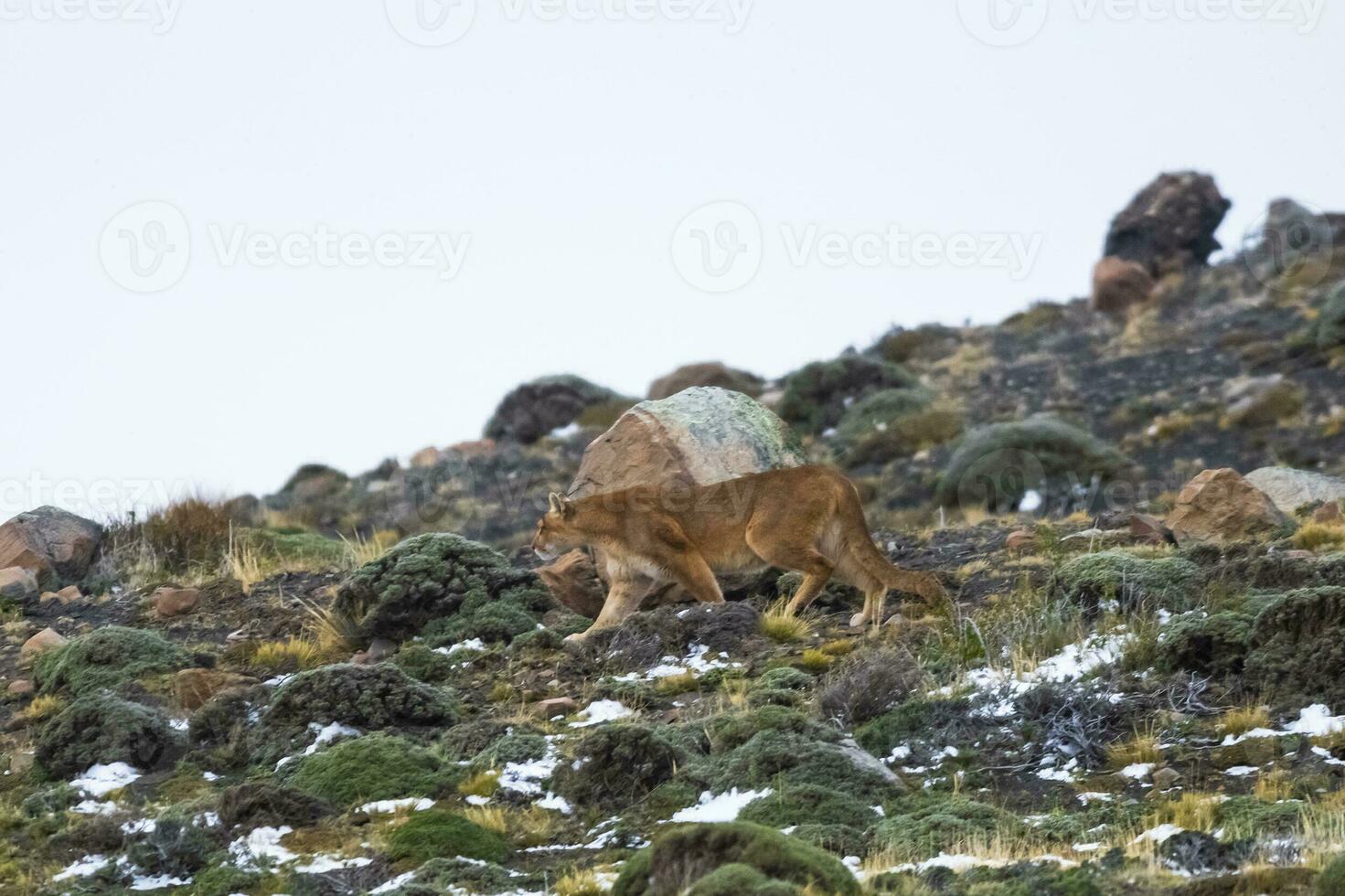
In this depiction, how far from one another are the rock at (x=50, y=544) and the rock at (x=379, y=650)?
4.89 metres

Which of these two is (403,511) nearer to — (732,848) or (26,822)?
(26,822)

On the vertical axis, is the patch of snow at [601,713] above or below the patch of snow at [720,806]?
above

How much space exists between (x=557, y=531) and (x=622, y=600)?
105cm

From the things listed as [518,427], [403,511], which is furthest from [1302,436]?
[518,427]

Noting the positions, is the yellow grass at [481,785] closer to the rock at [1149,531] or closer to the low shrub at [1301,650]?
the low shrub at [1301,650]

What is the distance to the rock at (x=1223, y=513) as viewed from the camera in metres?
15.0

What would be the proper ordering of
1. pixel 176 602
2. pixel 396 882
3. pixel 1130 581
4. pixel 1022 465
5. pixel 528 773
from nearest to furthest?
1. pixel 396 882
2. pixel 528 773
3. pixel 1130 581
4. pixel 176 602
5. pixel 1022 465

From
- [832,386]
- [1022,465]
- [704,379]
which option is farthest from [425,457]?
[1022,465]

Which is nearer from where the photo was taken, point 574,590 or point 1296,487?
point 574,590

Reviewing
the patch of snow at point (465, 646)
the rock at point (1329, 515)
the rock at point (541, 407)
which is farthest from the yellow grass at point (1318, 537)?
the rock at point (541, 407)

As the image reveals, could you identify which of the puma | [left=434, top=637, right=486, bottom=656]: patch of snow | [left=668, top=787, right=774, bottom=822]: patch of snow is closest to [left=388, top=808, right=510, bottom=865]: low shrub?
[left=668, top=787, right=774, bottom=822]: patch of snow

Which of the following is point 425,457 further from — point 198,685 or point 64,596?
point 198,685

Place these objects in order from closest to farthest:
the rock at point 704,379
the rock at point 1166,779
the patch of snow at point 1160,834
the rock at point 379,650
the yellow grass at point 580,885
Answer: the yellow grass at point 580,885, the patch of snow at point 1160,834, the rock at point 1166,779, the rock at point 379,650, the rock at point 704,379

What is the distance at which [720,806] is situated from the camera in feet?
30.1
